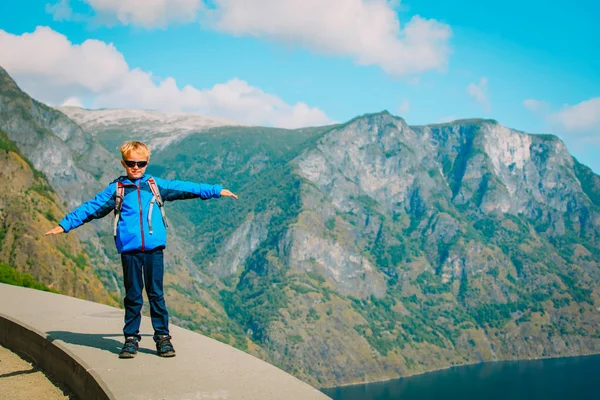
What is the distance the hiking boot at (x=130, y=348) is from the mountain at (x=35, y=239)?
5483 inches

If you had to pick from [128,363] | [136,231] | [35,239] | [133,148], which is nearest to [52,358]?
[128,363]

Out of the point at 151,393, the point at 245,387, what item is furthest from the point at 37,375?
the point at 245,387

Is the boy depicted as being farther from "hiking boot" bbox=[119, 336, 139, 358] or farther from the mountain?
the mountain

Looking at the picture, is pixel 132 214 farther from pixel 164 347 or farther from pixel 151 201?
pixel 164 347

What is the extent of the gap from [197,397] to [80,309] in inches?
213

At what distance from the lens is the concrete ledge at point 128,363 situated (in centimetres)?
664

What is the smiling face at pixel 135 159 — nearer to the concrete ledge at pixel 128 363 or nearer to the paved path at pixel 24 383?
the concrete ledge at pixel 128 363

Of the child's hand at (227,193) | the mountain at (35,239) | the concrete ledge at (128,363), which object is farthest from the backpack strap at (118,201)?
the mountain at (35,239)

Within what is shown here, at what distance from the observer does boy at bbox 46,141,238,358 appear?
27.0 feet

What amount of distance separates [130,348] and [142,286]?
2.81ft

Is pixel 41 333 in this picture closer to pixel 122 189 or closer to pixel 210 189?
pixel 122 189

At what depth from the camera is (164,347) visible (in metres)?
7.99

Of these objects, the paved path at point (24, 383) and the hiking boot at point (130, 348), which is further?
the hiking boot at point (130, 348)

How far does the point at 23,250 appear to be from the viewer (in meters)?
153
